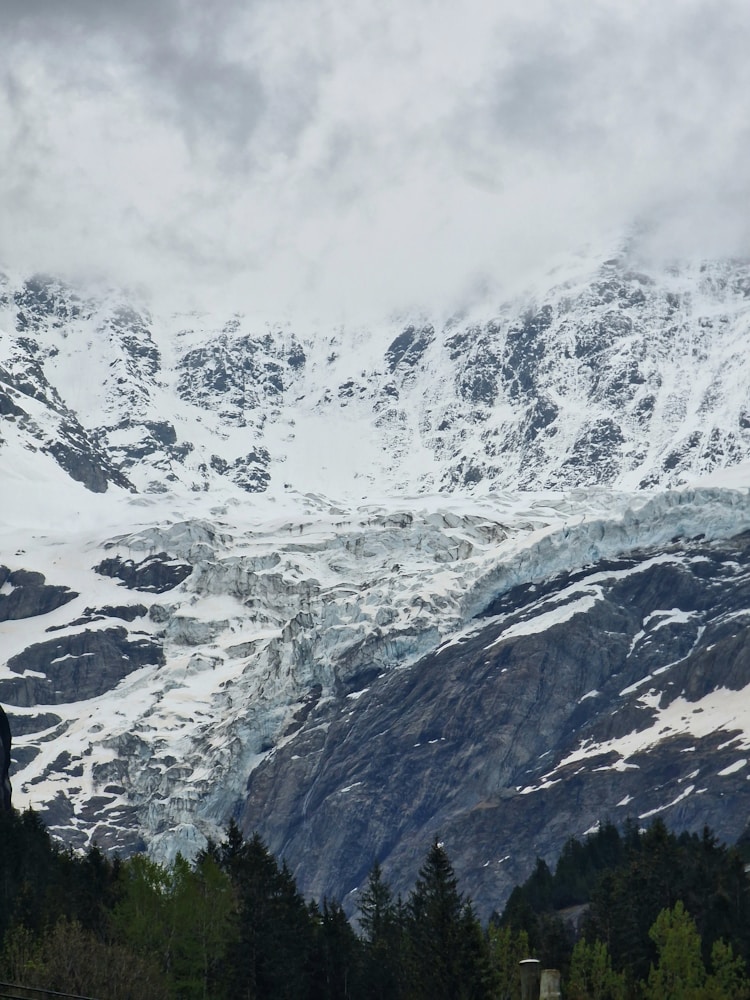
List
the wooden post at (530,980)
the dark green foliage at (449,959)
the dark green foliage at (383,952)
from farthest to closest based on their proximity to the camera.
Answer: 1. the dark green foliage at (383,952)
2. the dark green foliage at (449,959)
3. the wooden post at (530,980)

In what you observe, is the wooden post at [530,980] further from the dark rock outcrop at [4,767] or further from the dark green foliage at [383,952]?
the dark rock outcrop at [4,767]

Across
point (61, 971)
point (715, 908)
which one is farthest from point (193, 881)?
point (715, 908)

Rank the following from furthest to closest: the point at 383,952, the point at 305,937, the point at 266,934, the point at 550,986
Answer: the point at 383,952 → the point at 305,937 → the point at 266,934 → the point at 550,986

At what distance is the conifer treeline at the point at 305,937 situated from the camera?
98.4 meters

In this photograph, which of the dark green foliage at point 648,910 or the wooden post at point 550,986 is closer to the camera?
the wooden post at point 550,986

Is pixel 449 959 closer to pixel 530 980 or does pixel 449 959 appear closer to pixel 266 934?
pixel 266 934

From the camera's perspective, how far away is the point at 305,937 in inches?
4412

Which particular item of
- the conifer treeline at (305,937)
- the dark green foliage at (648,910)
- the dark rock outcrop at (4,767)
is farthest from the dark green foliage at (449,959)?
the dark rock outcrop at (4,767)

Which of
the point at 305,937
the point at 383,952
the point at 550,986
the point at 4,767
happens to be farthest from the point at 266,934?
the point at 4,767

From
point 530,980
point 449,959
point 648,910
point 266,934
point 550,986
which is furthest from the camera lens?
point 648,910

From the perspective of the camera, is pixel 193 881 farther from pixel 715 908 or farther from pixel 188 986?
pixel 715 908

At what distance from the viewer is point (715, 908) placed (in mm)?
131500

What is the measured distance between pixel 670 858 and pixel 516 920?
15337 millimetres

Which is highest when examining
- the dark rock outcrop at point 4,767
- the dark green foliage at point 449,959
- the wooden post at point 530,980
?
the dark rock outcrop at point 4,767
